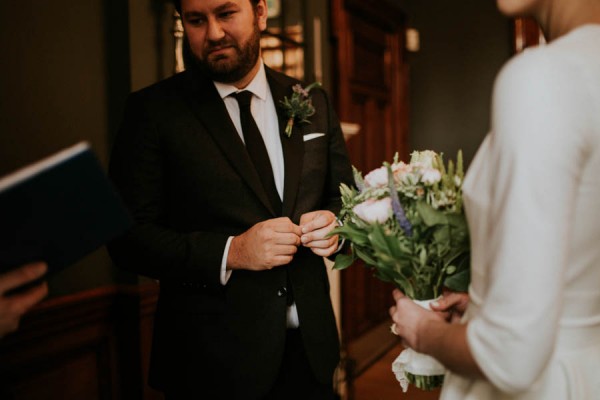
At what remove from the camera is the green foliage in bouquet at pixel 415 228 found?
1.03 metres

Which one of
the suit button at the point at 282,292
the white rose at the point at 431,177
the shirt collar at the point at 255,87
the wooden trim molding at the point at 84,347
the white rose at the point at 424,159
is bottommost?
the wooden trim molding at the point at 84,347

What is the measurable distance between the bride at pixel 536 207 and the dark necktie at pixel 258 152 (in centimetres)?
94

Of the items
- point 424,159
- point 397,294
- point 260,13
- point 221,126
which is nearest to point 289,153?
point 221,126

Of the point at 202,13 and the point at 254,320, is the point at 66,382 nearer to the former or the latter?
the point at 254,320

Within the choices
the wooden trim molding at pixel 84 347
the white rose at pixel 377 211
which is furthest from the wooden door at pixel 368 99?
the white rose at pixel 377 211

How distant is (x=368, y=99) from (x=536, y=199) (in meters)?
3.81

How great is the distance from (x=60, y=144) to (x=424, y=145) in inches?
149

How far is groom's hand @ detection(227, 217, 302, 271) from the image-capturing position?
1515mm

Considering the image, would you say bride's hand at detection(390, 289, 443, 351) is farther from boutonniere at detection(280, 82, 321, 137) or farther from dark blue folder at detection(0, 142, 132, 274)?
boutonniere at detection(280, 82, 321, 137)

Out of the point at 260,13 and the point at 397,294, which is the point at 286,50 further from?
the point at 397,294

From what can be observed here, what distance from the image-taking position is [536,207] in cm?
68

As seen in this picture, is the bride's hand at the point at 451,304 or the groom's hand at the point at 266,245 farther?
the groom's hand at the point at 266,245

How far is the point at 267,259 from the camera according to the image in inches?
59.7

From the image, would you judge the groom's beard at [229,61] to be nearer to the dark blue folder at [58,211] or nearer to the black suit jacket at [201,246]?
the black suit jacket at [201,246]
